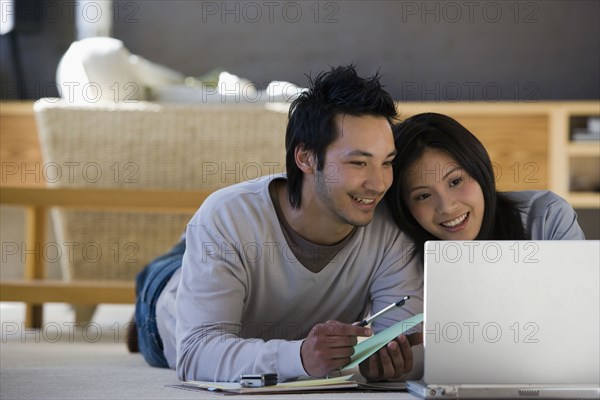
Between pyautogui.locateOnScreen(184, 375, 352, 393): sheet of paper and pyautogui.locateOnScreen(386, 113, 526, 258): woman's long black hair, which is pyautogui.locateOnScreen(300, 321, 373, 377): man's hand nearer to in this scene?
pyautogui.locateOnScreen(184, 375, 352, 393): sheet of paper

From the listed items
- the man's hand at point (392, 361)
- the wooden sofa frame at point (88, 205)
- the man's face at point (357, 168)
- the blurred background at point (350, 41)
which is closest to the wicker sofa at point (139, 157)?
the wooden sofa frame at point (88, 205)

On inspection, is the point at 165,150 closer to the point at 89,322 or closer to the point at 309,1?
the point at 89,322

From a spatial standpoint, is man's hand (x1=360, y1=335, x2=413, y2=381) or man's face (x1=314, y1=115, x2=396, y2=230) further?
man's face (x1=314, y1=115, x2=396, y2=230)

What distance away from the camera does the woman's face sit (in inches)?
79.2

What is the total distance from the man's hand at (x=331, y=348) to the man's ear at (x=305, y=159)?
0.45 metres

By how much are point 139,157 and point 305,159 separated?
50.0 inches

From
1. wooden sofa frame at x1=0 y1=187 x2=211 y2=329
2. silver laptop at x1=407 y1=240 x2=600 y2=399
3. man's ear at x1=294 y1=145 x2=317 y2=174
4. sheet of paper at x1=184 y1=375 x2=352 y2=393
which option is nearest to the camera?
silver laptop at x1=407 y1=240 x2=600 y2=399

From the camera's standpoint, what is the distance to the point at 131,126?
3162 millimetres

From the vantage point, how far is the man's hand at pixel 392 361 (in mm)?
1736

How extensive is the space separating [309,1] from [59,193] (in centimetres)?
263

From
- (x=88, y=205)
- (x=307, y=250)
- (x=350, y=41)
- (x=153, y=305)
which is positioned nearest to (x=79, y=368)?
(x=153, y=305)

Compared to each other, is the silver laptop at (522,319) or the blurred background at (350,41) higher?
the blurred background at (350,41)

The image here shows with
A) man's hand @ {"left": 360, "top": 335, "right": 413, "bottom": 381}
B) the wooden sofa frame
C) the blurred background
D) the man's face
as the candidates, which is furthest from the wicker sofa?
the blurred background

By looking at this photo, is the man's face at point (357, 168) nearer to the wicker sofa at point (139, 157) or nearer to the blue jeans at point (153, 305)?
the blue jeans at point (153, 305)
